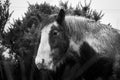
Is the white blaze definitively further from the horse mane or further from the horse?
the horse mane

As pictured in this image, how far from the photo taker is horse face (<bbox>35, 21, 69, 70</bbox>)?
4.68 m

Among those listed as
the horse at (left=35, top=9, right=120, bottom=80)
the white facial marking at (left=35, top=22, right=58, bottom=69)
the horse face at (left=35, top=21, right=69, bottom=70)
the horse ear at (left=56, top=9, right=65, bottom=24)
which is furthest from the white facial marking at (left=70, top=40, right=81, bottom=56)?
the horse ear at (left=56, top=9, right=65, bottom=24)

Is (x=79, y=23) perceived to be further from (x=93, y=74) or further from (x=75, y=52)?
(x=93, y=74)

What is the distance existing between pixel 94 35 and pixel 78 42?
0.43 meters

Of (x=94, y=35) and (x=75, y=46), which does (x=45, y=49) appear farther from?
(x=94, y=35)

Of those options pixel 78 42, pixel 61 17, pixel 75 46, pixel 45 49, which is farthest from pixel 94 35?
pixel 45 49

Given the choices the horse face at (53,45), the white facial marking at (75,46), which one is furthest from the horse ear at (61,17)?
the white facial marking at (75,46)

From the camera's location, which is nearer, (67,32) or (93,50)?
(93,50)

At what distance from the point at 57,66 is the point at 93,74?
0.83m

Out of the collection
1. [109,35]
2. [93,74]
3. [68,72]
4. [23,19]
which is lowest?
[23,19]

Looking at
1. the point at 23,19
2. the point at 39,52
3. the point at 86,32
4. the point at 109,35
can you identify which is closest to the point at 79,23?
the point at 86,32

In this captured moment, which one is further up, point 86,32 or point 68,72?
point 68,72

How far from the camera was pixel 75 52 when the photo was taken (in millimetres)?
5082

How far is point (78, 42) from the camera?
5.22 meters
